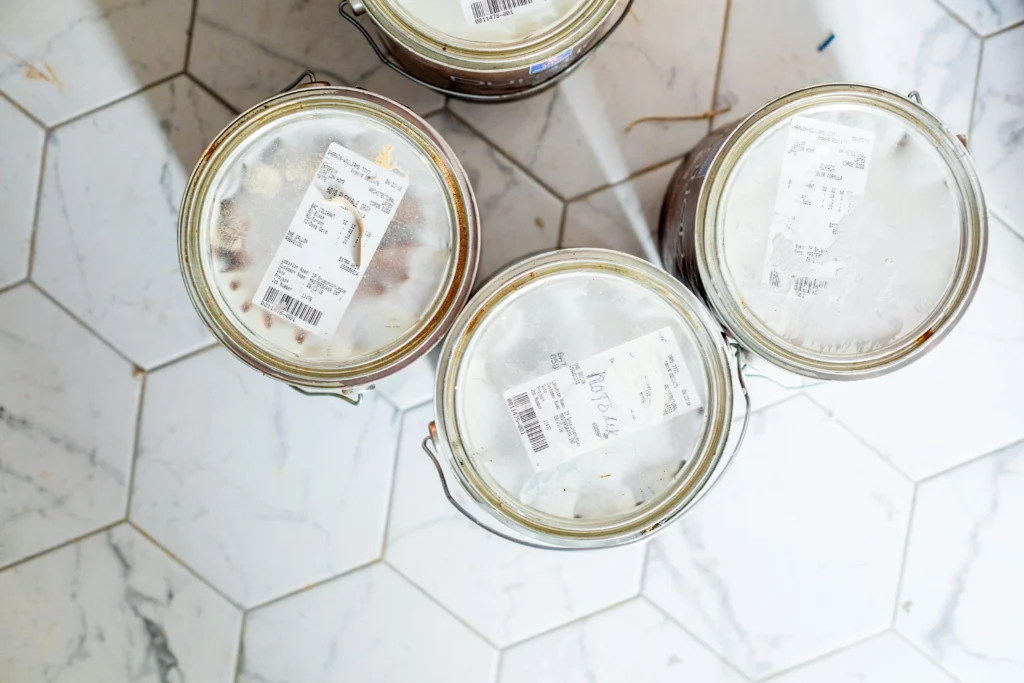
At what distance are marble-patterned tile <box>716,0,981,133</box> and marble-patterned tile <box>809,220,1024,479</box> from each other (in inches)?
8.0

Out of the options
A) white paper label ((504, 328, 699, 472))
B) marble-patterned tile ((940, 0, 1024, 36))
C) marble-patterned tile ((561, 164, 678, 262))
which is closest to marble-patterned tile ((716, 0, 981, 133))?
marble-patterned tile ((940, 0, 1024, 36))

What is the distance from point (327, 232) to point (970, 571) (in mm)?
920

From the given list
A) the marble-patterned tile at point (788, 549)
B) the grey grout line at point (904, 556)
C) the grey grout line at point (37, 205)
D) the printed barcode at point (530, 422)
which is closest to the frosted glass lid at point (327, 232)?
the printed barcode at point (530, 422)

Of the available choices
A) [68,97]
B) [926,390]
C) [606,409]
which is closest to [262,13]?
[68,97]

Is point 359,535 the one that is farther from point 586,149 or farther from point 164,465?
point 586,149

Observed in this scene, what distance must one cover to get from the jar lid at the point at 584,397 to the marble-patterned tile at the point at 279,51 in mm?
325

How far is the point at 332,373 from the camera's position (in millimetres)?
646

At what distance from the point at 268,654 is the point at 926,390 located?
91cm

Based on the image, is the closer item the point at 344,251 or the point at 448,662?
the point at 344,251

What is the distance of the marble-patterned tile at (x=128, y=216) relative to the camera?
0.82 m

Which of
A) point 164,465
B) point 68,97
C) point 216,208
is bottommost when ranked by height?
point 164,465

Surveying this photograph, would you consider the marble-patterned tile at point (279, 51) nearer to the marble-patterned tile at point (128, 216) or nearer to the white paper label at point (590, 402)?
the marble-patterned tile at point (128, 216)

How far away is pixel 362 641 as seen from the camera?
0.87 metres

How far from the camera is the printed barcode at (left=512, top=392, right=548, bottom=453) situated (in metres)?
0.64
